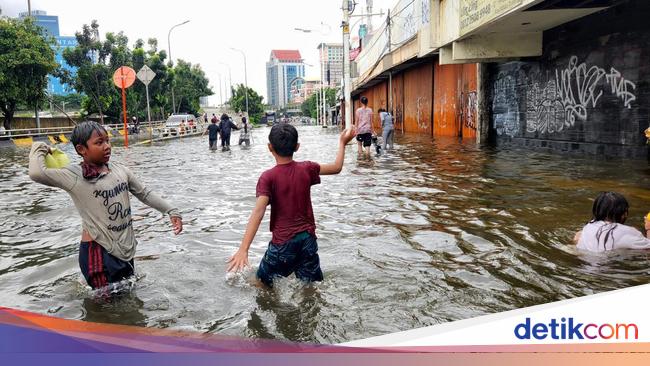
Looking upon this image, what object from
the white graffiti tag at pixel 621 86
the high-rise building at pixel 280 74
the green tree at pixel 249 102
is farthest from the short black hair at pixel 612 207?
the high-rise building at pixel 280 74

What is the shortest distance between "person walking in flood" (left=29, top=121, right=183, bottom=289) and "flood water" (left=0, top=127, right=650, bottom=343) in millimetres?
→ 382

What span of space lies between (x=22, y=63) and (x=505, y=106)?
24000 millimetres

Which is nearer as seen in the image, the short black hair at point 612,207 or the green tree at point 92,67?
the short black hair at point 612,207

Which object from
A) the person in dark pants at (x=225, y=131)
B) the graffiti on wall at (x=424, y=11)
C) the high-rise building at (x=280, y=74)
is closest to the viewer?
the graffiti on wall at (x=424, y=11)

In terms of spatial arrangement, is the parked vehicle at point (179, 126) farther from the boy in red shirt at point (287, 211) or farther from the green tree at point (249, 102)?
the green tree at point (249, 102)

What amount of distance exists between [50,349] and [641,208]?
6856 mm

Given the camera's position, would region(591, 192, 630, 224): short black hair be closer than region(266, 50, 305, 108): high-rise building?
Yes

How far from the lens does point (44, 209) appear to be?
8.52 metres

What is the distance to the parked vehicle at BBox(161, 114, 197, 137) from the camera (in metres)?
36.9

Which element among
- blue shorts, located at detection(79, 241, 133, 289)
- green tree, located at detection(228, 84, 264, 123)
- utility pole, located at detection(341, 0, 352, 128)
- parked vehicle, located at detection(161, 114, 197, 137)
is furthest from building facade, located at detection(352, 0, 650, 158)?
green tree, located at detection(228, 84, 264, 123)

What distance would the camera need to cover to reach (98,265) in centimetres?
379

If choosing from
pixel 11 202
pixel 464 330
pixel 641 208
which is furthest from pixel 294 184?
pixel 11 202

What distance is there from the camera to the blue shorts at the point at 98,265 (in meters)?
3.77

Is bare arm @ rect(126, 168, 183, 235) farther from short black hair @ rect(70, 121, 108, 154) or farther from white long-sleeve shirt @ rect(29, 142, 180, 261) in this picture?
short black hair @ rect(70, 121, 108, 154)
